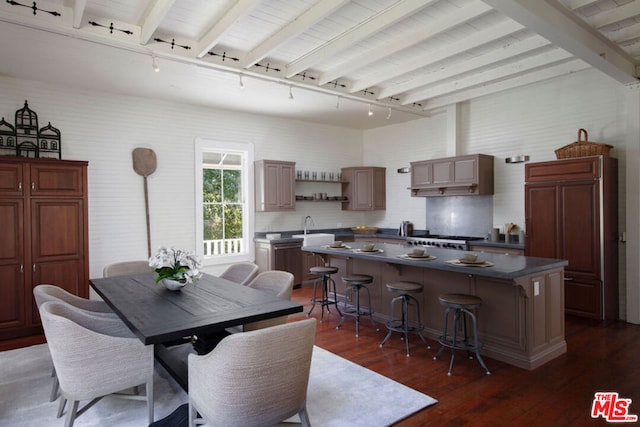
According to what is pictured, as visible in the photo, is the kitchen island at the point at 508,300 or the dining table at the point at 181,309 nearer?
the dining table at the point at 181,309

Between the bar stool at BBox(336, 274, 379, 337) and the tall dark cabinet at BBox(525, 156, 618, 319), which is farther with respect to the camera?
the tall dark cabinet at BBox(525, 156, 618, 319)

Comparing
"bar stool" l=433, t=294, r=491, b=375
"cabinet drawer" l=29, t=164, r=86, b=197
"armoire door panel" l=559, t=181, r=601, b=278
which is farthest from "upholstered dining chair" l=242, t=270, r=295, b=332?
"armoire door panel" l=559, t=181, r=601, b=278

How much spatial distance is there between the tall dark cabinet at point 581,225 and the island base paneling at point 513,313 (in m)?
1.39

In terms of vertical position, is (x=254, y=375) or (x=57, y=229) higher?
(x=57, y=229)

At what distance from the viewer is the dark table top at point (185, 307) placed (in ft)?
7.61

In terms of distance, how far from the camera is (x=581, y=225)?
5043 millimetres

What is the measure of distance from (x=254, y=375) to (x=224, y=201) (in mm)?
5361

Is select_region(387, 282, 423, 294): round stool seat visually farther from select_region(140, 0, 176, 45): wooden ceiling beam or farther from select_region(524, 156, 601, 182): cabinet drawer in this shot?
select_region(140, 0, 176, 45): wooden ceiling beam

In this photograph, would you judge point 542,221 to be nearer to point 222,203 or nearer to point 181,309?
point 181,309

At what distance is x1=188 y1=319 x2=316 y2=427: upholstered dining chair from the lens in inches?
78.0

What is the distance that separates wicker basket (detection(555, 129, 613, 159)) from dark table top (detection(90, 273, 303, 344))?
4.49 meters

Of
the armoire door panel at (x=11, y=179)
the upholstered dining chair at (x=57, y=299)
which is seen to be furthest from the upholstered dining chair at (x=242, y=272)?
the armoire door panel at (x=11, y=179)

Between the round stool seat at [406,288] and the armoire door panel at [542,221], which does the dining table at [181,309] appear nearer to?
the round stool seat at [406,288]

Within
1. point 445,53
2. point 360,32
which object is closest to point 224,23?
point 360,32
